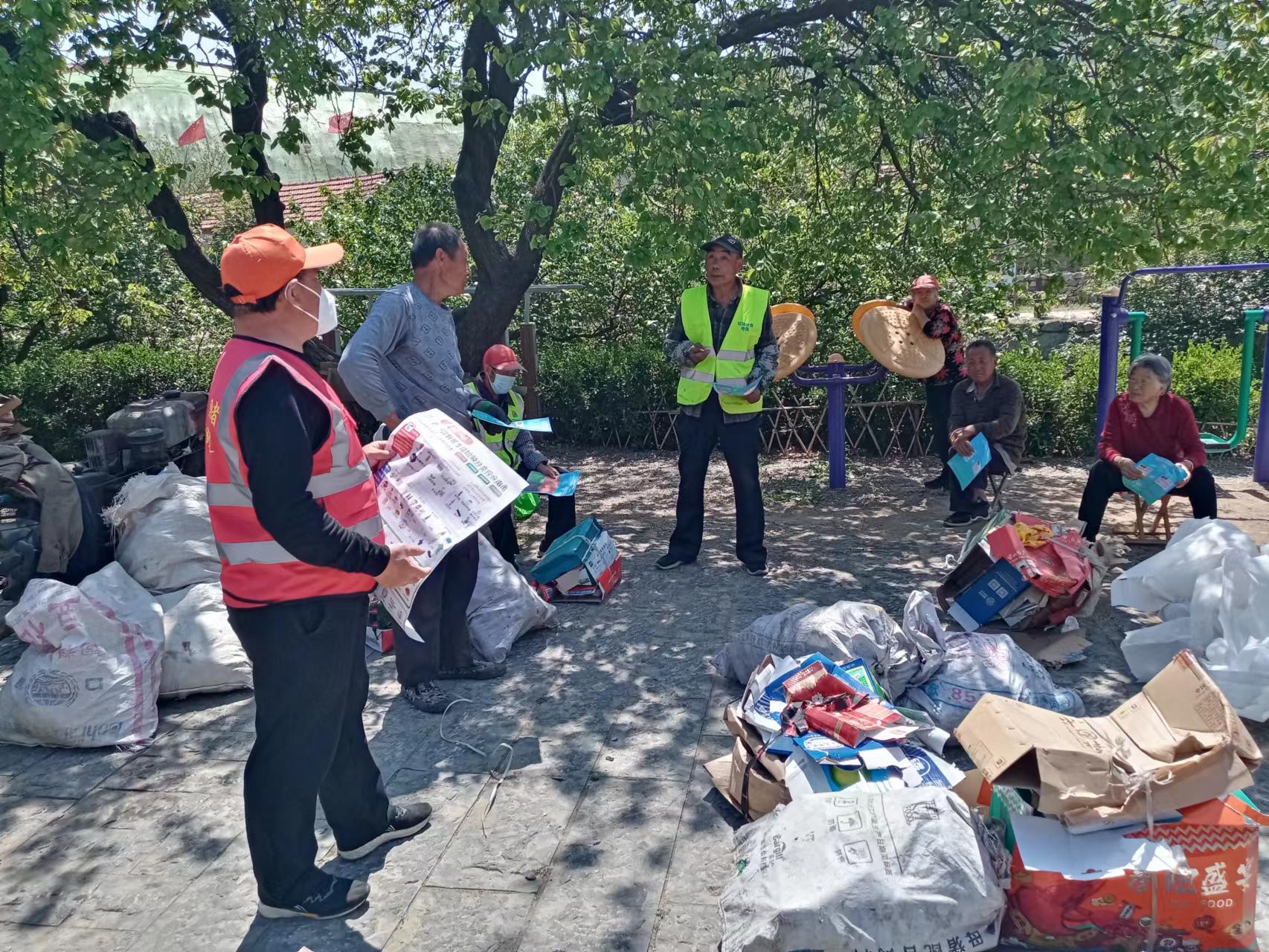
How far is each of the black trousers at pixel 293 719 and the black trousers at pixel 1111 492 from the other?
4562 millimetres

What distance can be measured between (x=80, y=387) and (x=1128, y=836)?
1188 centimetres

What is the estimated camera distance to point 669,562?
5961 millimetres

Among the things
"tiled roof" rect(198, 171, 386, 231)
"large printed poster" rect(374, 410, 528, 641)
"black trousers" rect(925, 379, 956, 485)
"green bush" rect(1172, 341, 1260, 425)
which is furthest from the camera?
"tiled roof" rect(198, 171, 386, 231)

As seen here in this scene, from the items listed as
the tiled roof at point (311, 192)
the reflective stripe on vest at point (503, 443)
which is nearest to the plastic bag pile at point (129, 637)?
the reflective stripe on vest at point (503, 443)

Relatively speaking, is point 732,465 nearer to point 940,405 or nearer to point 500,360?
point 500,360

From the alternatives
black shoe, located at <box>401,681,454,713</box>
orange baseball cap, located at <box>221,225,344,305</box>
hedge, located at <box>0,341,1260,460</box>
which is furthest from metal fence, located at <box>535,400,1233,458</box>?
orange baseball cap, located at <box>221,225,344,305</box>

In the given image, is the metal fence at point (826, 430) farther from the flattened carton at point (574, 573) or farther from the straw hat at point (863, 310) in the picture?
the flattened carton at point (574, 573)

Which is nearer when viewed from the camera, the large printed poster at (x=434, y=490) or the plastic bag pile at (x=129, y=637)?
the large printed poster at (x=434, y=490)

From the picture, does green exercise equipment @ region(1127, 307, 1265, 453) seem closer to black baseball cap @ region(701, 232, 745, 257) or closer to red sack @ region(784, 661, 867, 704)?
black baseball cap @ region(701, 232, 745, 257)

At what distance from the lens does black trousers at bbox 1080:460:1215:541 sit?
5645mm

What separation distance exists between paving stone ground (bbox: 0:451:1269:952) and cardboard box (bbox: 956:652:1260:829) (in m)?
0.66

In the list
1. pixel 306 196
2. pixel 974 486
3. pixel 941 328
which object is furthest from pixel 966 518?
pixel 306 196

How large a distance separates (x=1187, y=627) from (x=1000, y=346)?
7505 mm

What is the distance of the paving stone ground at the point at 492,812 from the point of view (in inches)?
110
